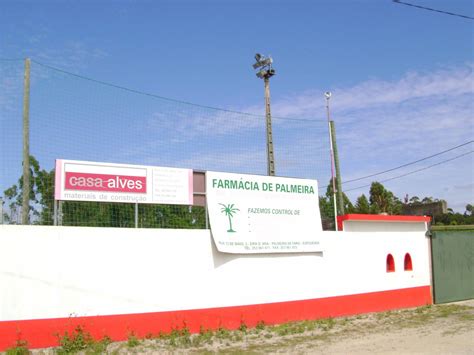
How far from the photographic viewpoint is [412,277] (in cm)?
1584

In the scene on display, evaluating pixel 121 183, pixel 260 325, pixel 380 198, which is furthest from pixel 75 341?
pixel 380 198

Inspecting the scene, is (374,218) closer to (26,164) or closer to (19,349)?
(26,164)

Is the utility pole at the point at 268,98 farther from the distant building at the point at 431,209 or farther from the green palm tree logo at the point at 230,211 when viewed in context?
the distant building at the point at 431,209

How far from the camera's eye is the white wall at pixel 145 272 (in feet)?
30.1

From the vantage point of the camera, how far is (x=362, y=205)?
43625 millimetres

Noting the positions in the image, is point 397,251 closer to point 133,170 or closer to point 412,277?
point 412,277

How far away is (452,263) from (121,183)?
12.1 metres

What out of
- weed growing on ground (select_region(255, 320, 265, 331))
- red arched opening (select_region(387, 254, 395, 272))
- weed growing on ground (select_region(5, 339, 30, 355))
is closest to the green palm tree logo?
weed growing on ground (select_region(255, 320, 265, 331))

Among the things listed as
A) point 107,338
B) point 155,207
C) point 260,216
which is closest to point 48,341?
point 107,338

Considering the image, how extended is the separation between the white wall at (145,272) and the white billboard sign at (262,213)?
286 mm

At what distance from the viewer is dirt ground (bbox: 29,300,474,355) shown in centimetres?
941

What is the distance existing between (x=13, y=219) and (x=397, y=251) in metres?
11.2

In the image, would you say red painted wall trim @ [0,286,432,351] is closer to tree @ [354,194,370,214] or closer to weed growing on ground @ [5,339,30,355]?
weed growing on ground @ [5,339,30,355]

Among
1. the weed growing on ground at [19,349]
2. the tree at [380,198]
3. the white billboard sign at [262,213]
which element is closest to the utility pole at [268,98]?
the white billboard sign at [262,213]
